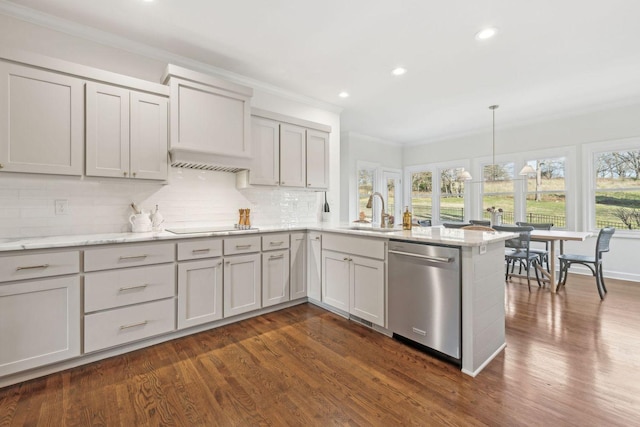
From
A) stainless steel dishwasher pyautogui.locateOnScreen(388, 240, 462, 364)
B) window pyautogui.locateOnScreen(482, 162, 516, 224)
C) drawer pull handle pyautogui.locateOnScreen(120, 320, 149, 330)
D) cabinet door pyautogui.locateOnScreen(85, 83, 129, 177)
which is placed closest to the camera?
stainless steel dishwasher pyautogui.locateOnScreen(388, 240, 462, 364)

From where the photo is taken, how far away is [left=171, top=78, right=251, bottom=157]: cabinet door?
276 centimetres

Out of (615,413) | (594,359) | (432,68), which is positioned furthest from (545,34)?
(615,413)

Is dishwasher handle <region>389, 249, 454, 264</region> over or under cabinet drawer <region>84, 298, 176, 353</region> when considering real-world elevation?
over

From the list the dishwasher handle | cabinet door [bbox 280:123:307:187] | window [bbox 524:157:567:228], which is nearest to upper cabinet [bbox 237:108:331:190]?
cabinet door [bbox 280:123:307:187]

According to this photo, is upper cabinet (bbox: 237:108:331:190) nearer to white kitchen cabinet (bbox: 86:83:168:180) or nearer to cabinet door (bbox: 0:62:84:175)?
white kitchen cabinet (bbox: 86:83:168:180)

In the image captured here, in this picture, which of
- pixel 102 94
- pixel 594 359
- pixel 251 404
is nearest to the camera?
pixel 251 404

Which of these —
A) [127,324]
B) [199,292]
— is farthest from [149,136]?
[127,324]

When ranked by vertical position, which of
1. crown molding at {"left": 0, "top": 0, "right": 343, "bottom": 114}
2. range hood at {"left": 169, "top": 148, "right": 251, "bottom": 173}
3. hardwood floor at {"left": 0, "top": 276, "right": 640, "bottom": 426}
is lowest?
hardwood floor at {"left": 0, "top": 276, "right": 640, "bottom": 426}

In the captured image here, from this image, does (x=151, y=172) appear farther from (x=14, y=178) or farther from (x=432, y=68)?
(x=432, y=68)

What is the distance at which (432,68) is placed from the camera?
3.41 m

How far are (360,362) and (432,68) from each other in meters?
3.16

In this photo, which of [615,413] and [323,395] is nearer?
[615,413]

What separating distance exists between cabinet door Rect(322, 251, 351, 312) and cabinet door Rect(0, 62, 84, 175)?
232cm

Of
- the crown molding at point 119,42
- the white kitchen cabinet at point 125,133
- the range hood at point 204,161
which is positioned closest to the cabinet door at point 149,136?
the white kitchen cabinet at point 125,133
